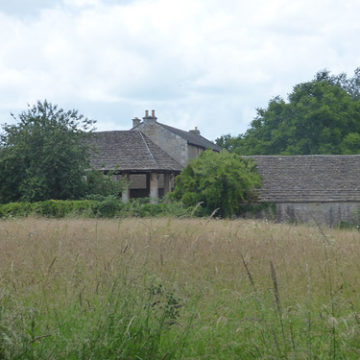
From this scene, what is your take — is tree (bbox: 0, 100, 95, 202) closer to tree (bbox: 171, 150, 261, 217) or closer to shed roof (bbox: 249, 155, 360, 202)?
tree (bbox: 171, 150, 261, 217)

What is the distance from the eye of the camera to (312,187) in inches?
1141

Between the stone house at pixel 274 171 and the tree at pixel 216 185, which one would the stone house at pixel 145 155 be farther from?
the tree at pixel 216 185

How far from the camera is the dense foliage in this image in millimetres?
40188

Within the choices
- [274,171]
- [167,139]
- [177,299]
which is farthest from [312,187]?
[177,299]

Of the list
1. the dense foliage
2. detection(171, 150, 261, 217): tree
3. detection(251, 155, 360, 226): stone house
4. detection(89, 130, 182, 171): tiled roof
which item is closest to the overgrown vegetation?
detection(171, 150, 261, 217): tree

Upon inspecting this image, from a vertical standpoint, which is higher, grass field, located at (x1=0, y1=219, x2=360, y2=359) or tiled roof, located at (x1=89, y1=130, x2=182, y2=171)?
tiled roof, located at (x1=89, y1=130, x2=182, y2=171)

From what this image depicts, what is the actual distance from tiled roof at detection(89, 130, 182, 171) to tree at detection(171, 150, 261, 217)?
613 cm

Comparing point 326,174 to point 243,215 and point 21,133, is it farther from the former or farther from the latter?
point 21,133

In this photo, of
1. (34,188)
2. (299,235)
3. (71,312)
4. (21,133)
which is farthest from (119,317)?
(21,133)

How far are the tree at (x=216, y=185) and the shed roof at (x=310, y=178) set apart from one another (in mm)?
2191

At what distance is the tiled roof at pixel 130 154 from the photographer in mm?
33031

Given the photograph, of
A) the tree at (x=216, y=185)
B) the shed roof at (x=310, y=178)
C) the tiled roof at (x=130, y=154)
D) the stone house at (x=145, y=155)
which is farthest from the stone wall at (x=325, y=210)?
the tiled roof at (x=130, y=154)

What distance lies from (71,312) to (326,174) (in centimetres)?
2749

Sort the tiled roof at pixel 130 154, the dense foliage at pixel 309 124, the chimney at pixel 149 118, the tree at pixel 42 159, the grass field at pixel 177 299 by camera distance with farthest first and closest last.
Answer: the dense foliage at pixel 309 124 → the chimney at pixel 149 118 → the tiled roof at pixel 130 154 → the tree at pixel 42 159 → the grass field at pixel 177 299
